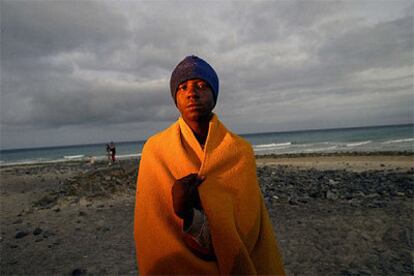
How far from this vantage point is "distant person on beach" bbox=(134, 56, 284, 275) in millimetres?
1533

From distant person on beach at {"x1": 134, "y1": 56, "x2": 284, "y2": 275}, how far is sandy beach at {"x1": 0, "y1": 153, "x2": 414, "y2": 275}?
3.45 metres

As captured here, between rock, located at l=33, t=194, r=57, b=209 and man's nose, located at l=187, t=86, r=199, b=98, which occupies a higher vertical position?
man's nose, located at l=187, t=86, r=199, b=98

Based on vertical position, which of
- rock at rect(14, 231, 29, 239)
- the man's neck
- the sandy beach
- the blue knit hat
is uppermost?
the blue knit hat

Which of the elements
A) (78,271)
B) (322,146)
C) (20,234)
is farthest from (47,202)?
(322,146)

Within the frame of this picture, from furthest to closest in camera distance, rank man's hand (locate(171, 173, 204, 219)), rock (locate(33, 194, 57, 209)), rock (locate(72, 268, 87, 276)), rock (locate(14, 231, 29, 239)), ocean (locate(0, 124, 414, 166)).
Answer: ocean (locate(0, 124, 414, 166)) < rock (locate(33, 194, 57, 209)) < rock (locate(14, 231, 29, 239)) < rock (locate(72, 268, 87, 276)) < man's hand (locate(171, 173, 204, 219))

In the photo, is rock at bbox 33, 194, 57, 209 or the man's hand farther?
rock at bbox 33, 194, 57, 209

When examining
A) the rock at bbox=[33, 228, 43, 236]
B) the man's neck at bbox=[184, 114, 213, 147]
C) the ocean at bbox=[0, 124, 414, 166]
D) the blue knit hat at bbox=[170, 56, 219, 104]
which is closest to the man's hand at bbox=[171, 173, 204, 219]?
the man's neck at bbox=[184, 114, 213, 147]

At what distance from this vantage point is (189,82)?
1819 mm

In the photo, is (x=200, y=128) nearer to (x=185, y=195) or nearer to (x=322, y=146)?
(x=185, y=195)

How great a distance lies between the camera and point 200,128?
1.86 m

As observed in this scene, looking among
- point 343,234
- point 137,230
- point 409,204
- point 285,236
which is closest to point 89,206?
point 285,236

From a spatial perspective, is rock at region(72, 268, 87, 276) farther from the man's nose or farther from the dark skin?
the man's nose

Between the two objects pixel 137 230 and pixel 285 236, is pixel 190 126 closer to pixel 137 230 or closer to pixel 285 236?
pixel 137 230

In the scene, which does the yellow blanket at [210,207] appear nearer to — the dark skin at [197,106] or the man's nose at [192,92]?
the dark skin at [197,106]
